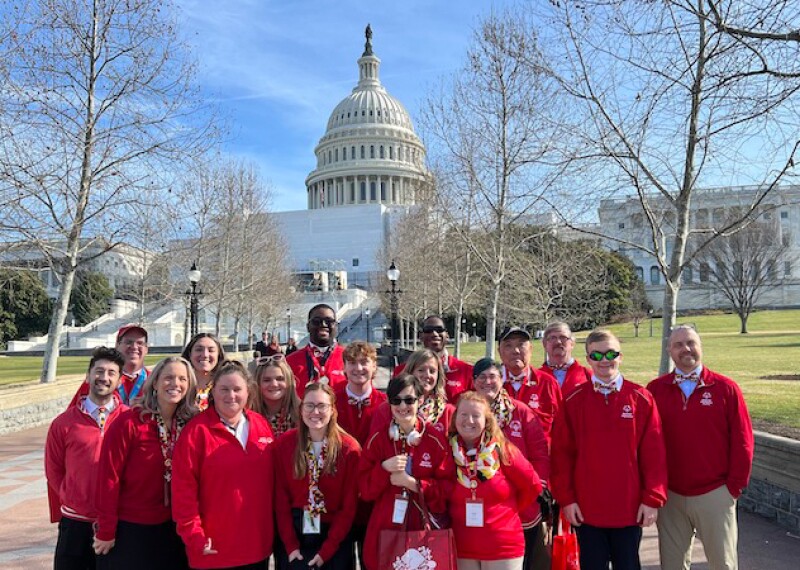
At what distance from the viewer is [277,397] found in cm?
473

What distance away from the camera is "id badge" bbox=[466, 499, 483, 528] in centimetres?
374

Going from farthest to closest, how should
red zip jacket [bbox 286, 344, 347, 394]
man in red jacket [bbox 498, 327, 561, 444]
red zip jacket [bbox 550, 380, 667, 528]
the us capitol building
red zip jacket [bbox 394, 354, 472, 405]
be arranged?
1. the us capitol building
2. red zip jacket [bbox 286, 344, 347, 394]
3. red zip jacket [bbox 394, 354, 472, 405]
4. man in red jacket [bbox 498, 327, 561, 444]
5. red zip jacket [bbox 550, 380, 667, 528]

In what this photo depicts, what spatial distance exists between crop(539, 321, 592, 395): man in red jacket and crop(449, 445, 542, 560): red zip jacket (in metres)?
1.62

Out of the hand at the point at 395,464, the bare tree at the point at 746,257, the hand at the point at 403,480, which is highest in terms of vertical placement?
the bare tree at the point at 746,257

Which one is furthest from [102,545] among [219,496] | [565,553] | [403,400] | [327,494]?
[565,553]

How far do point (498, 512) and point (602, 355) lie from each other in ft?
4.04

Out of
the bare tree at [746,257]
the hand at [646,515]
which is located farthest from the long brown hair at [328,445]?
the bare tree at [746,257]

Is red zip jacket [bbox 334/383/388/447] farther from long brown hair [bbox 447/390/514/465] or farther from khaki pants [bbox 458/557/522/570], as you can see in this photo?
khaki pants [bbox 458/557/522/570]

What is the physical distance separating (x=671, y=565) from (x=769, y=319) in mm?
58885

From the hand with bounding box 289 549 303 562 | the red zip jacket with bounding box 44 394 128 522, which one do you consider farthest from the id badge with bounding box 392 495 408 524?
the red zip jacket with bounding box 44 394 128 522

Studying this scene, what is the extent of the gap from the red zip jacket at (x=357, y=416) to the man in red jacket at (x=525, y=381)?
0.98 meters

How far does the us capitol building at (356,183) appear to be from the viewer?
9175cm

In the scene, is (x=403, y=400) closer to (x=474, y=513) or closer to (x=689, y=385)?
(x=474, y=513)

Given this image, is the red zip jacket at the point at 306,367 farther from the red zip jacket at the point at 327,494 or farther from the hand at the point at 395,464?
the hand at the point at 395,464
